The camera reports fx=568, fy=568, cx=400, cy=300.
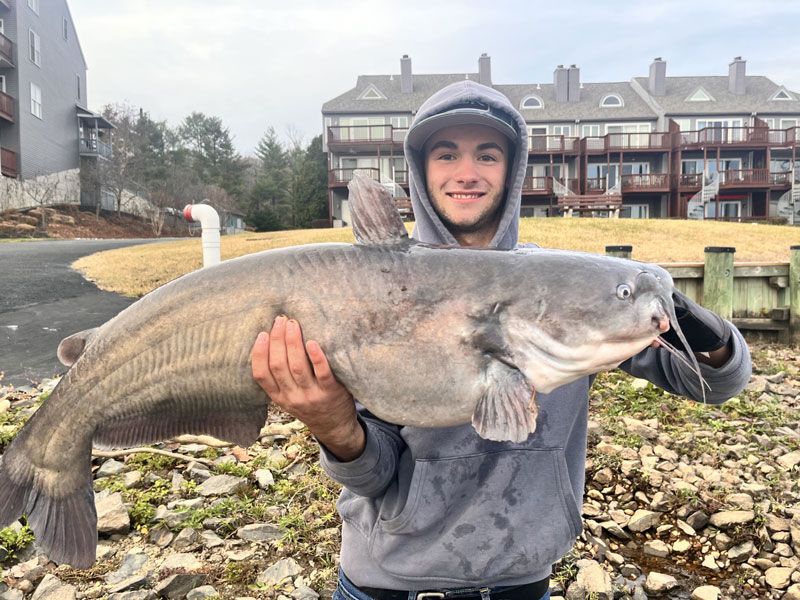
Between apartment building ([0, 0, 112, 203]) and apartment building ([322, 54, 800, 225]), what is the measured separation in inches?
659

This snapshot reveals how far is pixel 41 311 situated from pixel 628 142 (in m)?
36.4

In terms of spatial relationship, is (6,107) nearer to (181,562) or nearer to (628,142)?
(181,562)

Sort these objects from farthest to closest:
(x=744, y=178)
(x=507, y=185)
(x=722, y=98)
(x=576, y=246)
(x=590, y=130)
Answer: (x=722, y=98)
(x=590, y=130)
(x=744, y=178)
(x=576, y=246)
(x=507, y=185)

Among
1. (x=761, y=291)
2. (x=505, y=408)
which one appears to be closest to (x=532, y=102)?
(x=761, y=291)

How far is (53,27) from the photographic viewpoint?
36.0 m

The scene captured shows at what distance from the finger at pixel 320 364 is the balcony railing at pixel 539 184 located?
1345 inches

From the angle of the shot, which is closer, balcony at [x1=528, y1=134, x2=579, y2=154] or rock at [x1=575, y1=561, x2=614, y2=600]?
rock at [x1=575, y1=561, x2=614, y2=600]

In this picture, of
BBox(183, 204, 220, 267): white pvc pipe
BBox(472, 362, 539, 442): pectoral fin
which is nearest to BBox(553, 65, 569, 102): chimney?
BBox(183, 204, 220, 267): white pvc pipe

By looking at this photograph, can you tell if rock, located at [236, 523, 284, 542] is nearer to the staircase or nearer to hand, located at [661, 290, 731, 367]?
hand, located at [661, 290, 731, 367]

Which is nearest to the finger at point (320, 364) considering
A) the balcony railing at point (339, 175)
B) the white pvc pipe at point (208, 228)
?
the white pvc pipe at point (208, 228)

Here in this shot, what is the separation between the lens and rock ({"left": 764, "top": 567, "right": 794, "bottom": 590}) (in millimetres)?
3607

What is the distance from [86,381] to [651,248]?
15828mm

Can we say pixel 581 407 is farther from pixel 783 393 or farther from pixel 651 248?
pixel 651 248

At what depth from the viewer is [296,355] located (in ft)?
6.12
